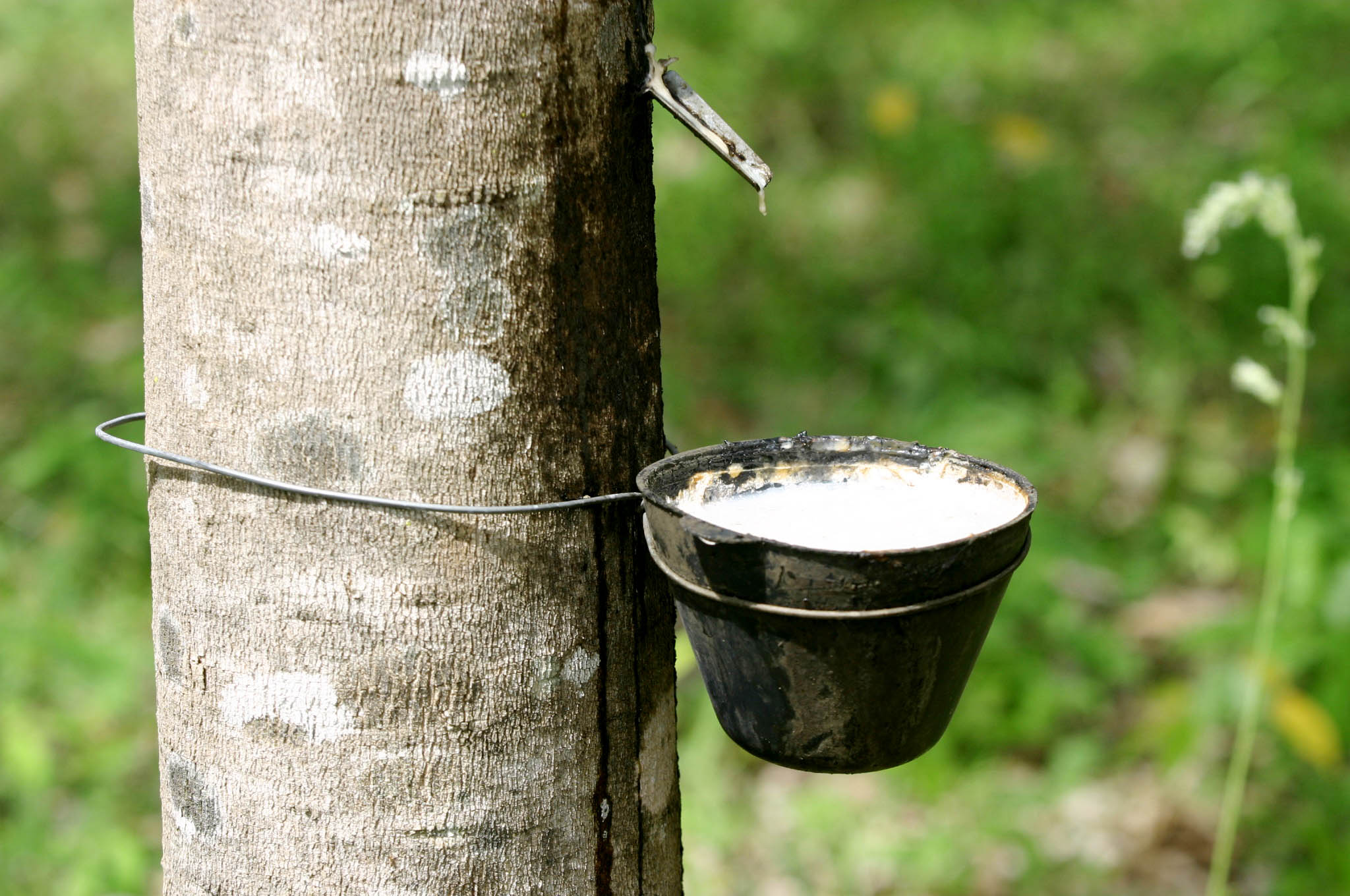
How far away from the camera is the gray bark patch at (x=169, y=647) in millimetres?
1276

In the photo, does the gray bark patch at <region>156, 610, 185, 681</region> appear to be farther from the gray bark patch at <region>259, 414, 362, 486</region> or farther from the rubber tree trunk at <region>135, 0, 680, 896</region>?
the gray bark patch at <region>259, 414, 362, 486</region>

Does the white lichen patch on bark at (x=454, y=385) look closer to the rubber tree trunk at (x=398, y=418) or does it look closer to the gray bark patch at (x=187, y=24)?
the rubber tree trunk at (x=398, y=418)

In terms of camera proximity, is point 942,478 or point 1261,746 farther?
point 1261,746

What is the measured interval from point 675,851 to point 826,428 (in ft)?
8.71

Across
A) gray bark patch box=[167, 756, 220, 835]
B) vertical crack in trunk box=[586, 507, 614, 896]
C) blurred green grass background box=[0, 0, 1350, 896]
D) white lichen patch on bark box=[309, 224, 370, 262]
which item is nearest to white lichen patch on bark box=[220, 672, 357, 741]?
gray bark patch box=[167, 756, 220, 835]

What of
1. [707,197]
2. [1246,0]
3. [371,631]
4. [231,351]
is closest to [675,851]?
[371,631]

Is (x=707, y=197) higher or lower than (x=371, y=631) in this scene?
higher

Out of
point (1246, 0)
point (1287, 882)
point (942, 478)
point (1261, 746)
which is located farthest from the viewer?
point (1246, 0)

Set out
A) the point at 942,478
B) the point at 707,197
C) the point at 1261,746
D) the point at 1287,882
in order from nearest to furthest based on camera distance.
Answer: the point at 942,478 < the point at 1287,882 < the point at 1261,746 < the point at 707,197

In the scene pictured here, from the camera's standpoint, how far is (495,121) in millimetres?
1114

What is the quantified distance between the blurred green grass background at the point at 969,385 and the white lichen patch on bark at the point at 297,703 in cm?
139

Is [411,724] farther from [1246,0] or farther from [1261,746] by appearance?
[1246,0]

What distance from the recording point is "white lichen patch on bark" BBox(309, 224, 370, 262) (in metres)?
1.11

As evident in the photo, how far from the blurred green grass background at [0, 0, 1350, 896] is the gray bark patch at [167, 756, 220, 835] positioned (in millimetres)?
1316
